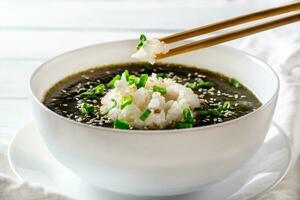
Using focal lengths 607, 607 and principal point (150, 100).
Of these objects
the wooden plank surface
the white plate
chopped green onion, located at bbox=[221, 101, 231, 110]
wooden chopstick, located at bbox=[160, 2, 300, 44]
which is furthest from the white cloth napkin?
the wooden plank surface

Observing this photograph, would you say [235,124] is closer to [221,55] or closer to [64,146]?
[64,146]

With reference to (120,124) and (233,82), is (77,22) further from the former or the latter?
(120,124)

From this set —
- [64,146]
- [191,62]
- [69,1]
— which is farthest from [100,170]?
[69,1]

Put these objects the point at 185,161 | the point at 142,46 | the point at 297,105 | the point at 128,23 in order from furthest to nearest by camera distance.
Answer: the point at 128,23, the point at 297,105, the point at 142,46, the point at 185,161

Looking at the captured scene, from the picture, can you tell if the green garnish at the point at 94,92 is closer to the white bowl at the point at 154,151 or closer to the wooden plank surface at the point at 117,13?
the white bowl at the point at 154,151

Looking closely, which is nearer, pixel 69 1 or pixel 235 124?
pixel 235 124

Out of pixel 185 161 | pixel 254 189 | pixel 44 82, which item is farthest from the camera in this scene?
pixel 44 82

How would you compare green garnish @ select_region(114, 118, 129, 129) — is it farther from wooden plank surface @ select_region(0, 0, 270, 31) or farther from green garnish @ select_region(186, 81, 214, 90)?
wooden plank surface @ select_region(0, 0, 270, 31)
